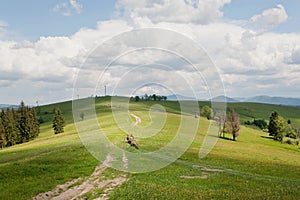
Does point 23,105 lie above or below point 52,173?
above

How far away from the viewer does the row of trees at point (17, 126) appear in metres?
105

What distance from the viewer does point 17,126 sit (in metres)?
114

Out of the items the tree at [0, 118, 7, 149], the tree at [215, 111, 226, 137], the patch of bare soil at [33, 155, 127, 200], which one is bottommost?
the tree at [0, 118, 7, 149]

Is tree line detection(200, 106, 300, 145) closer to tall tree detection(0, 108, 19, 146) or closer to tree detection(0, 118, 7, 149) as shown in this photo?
tall tree detection(0, 108, 19, 146)

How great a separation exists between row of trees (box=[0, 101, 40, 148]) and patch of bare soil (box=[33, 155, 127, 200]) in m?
79.9

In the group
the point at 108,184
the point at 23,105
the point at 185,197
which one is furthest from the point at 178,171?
the point at 23,105

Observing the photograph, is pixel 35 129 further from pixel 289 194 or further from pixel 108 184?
pixel 289 194

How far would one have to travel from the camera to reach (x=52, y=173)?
110 ft

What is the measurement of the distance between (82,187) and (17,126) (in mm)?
94064

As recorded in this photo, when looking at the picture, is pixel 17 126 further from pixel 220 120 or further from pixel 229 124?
pixel 229 124

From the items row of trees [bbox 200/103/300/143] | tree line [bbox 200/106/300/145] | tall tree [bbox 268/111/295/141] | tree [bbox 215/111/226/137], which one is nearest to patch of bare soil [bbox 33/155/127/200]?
tree line [bbox 200/106/300/145]

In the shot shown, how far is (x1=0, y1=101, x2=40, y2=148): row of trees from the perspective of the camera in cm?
10494

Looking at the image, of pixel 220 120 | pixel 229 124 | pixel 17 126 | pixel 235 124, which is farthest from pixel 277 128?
pixel 17 126

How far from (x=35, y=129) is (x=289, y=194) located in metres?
110
